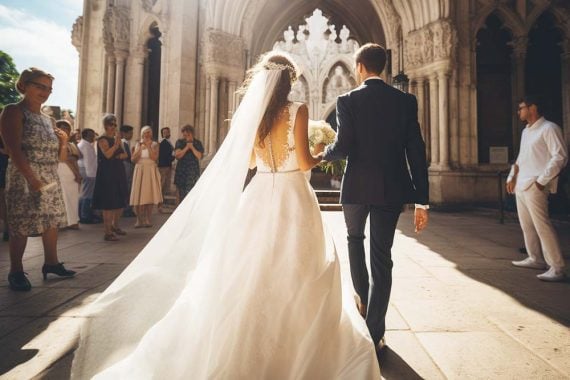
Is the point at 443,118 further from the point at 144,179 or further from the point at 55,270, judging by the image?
the point at 55,270

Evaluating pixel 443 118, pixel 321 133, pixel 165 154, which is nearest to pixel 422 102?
pixel 443 118

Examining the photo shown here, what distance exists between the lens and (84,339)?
171cm

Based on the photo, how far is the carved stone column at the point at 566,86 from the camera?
29.5ft

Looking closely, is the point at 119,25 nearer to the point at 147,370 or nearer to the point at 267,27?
the point at 267,27

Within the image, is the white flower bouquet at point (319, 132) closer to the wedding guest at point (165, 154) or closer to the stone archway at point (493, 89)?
the wedding guest at point (165, 154)

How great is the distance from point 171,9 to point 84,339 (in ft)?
35.2

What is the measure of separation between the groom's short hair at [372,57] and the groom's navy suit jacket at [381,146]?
0.39 feet

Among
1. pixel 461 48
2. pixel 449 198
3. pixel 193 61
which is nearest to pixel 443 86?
pixel 461 48

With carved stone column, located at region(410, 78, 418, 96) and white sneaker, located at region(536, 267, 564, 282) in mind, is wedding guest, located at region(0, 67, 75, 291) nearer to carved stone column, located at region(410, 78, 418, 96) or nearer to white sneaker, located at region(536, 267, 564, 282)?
white sneaker, located at region(536, 267, 564, 282)

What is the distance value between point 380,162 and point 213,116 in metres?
8.58

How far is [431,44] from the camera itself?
9.16 m

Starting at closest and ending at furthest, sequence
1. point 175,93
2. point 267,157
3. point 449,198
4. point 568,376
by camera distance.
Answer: point 568,376
point 267,157
point 449,198
point 175,93

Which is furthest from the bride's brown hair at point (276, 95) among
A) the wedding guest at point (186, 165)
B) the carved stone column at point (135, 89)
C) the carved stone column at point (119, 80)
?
the carved stone column at point (119, 80)

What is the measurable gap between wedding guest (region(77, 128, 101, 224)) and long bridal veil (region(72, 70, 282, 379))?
5.95 metres
